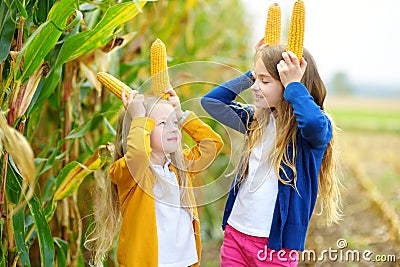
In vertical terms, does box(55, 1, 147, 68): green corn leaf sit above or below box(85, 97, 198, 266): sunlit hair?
above

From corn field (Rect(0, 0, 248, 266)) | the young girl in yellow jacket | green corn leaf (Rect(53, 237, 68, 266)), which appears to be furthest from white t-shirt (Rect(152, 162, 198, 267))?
green corn leaf (Rect(53, 237, 68, 266))

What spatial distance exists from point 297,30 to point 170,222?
452mm

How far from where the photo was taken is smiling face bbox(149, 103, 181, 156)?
1.24 meters

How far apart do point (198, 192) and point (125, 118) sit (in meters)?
0.21

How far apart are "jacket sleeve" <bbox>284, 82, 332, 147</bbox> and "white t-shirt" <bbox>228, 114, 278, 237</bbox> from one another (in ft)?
0.38

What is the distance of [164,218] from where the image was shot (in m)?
1.30

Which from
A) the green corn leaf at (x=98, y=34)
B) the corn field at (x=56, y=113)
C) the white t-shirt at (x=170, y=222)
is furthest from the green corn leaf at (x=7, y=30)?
the white t-shirt at (x=170, y=222)

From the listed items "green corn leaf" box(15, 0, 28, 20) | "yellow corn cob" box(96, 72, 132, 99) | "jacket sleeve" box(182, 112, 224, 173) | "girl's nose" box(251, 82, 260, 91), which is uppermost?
"green corn leaf" box(15, 0, 28, 20)

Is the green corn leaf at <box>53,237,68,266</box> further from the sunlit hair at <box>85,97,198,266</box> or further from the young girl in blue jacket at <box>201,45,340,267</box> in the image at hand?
the young girl in blue jacket at <box>201,45,340,267</box>

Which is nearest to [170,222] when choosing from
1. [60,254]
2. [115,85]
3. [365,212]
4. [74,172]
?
[115,85]

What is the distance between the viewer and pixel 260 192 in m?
1.39

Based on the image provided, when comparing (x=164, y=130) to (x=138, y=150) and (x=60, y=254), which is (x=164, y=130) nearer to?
(x=138, y=150)

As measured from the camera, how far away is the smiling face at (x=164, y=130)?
1.24m

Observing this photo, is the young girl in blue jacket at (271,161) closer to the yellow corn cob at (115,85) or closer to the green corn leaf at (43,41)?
the yellow corn cob at (115,85)
